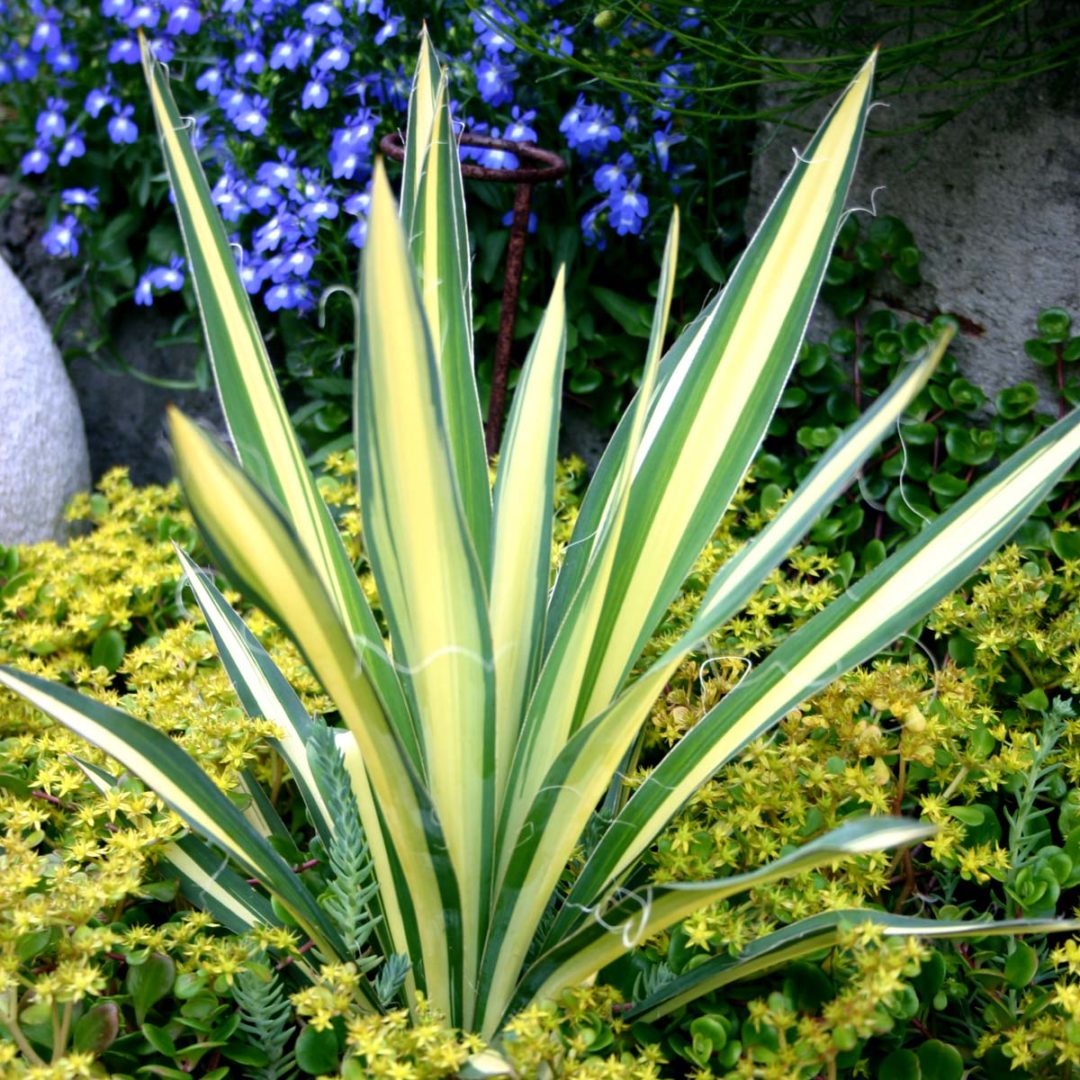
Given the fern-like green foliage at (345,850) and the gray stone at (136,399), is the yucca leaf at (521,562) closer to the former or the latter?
the fern-like green foliage at (345,850)

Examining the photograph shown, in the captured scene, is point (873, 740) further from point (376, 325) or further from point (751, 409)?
point (376, 325)

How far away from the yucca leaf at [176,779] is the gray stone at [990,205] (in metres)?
1.24

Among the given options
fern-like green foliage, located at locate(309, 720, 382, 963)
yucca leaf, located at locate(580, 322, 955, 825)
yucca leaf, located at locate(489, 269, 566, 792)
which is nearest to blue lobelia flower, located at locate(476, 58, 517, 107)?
yucca leaf, located at locate(489, 269, 566, 792)

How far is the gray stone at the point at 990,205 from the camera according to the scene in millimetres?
1670

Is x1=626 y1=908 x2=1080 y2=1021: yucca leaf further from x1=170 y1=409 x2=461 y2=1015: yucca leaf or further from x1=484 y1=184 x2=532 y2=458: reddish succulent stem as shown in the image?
x1=484 y1=184 x2=532 y2=458: reddish succulent stem

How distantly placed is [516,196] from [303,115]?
59 centimetres

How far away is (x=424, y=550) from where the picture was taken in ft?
2.66

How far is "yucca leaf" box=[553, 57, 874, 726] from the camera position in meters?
1.00

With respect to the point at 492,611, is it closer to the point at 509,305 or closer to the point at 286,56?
the point at 509,305

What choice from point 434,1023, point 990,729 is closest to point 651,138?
point 990,729

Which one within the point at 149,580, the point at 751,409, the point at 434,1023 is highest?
the point at 751,409

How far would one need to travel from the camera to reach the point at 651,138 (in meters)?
1.99

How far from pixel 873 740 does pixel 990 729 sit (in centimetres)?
18

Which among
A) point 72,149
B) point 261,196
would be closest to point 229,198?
point 261,196
